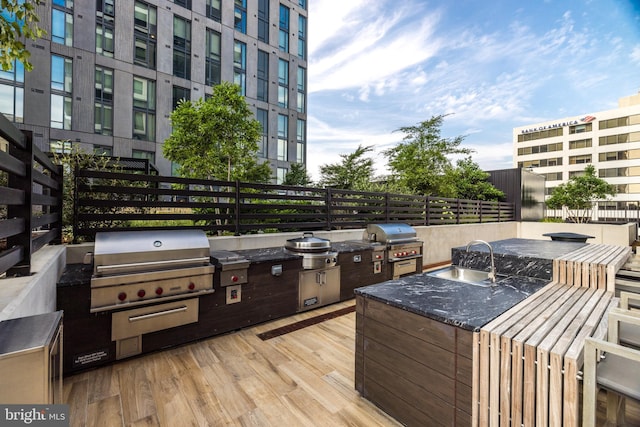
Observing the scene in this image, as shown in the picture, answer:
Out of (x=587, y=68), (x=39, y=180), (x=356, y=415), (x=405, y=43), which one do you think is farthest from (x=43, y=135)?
(x=587, y=68)

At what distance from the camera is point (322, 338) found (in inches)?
120

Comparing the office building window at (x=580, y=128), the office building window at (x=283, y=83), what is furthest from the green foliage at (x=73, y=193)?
the office building window at (x=580, y=128)

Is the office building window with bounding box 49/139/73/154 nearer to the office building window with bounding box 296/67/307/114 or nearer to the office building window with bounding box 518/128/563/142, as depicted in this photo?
the office building window with bounding box 296/67/307/114

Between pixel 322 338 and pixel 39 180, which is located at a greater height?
pixel 39 180

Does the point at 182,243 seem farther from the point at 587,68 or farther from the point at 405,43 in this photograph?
the point at 587,68

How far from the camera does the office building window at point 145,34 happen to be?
42.4 ft

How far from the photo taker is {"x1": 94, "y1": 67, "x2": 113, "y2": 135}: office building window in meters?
12.1

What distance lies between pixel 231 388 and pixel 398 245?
355cm

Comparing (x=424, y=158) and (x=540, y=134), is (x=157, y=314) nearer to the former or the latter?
(x=424, y=158)

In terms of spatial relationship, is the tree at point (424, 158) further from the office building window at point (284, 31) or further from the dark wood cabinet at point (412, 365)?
the office building window at point (284, 31)

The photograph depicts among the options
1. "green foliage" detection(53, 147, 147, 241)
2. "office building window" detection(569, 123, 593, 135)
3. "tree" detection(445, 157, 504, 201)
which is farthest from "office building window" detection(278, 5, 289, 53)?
"office building window" detection(569, 123, 593, 135)

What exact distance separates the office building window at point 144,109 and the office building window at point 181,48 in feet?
5.20

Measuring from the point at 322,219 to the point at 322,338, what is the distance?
2392 millimetres

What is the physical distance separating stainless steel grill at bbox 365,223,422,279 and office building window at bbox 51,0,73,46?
50.2 ft
